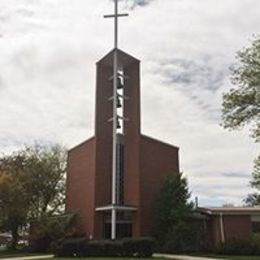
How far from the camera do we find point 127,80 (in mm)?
50000

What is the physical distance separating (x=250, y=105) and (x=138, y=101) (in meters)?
24.4

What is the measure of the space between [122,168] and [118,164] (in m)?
0.62

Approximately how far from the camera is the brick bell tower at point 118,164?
46.2 meters

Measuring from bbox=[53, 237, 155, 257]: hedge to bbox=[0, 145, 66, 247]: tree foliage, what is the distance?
11431mm

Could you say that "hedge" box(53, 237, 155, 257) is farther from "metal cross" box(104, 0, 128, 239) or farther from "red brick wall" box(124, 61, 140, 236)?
"red brick wall" box(124, 61, 140, 236)

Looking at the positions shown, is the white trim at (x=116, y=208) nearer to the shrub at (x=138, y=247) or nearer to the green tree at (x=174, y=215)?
the green tree at (x=174, y=215)

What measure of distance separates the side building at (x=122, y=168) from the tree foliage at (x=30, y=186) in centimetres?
481

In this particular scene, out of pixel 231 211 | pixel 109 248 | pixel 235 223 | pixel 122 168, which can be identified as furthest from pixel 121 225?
pixel 109 248

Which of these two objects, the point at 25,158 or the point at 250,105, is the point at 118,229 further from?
the point at 250,105

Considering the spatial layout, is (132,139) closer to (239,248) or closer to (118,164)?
(118,164)

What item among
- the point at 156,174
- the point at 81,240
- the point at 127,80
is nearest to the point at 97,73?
the point at 127,80

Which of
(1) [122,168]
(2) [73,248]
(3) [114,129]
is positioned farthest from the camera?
(1) [122,168]

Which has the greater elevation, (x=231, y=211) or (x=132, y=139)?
(x=132, y=139)

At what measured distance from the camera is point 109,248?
116 feet
